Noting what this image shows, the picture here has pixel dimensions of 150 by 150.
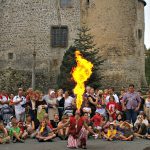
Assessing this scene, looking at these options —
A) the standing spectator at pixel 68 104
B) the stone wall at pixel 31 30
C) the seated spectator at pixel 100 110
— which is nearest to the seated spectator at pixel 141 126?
the seated spectator at pixel 100 110

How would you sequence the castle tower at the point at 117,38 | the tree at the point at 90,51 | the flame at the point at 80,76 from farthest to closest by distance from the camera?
the castle tower at the point at 117,38
the tree at the point at 90,51
the flame at the point at 80,76

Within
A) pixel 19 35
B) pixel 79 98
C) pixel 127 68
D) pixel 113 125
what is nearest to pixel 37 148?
pixel 79 98

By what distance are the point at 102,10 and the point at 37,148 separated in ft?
74.8

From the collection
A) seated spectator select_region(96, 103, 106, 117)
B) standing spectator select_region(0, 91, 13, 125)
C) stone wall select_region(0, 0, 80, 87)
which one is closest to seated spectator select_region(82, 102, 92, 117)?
seated spectator select_region(96, 103, 106, 117)

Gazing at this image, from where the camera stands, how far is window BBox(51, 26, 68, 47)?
127ft

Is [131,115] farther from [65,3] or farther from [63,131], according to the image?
[65,3]

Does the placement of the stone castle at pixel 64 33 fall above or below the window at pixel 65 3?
below

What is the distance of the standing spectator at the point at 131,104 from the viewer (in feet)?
60.7

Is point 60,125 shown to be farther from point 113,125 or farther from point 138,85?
point 138,85

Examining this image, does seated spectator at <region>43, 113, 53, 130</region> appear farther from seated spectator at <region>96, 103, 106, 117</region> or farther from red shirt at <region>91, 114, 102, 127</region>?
seated spectator at <region>96, 103, 106, 117</region>

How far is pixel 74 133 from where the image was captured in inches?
597

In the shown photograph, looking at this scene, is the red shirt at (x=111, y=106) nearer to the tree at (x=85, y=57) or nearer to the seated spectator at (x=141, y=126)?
the seated spectator at (x=141, y=126)

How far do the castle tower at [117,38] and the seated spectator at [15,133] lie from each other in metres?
19.1

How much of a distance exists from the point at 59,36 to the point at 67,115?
2166 centimetres
